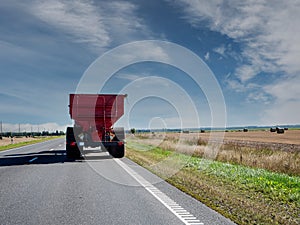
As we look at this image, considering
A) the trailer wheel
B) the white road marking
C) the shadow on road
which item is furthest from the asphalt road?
the trailer wheel

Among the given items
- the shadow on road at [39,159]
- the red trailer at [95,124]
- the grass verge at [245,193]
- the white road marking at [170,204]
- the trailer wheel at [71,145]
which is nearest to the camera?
the white road marking at [170,204]

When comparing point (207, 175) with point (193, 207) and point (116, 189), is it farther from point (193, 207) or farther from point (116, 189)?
point (193, 207)

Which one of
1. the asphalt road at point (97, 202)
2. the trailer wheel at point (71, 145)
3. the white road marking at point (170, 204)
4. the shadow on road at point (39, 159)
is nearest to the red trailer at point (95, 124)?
the trailer wheel at point (71, 145)

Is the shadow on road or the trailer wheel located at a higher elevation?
the trailer wheel

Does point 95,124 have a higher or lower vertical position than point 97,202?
higher

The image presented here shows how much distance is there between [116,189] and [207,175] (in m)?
3.92

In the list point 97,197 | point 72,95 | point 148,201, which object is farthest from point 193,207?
point 72,95

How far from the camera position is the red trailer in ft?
52.9

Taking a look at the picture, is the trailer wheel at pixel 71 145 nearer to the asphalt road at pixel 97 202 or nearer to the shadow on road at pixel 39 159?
the shadow on road at pixel 39 159

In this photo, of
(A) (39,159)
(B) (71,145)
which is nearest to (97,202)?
(B) (71,145)

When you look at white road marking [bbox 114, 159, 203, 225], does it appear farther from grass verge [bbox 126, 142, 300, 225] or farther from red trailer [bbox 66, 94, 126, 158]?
red trailer [bbox 66, 94, 126, 158]

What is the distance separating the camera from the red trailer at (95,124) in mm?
16125

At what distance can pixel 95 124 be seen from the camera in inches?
660

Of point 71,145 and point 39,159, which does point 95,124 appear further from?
point 39,159
